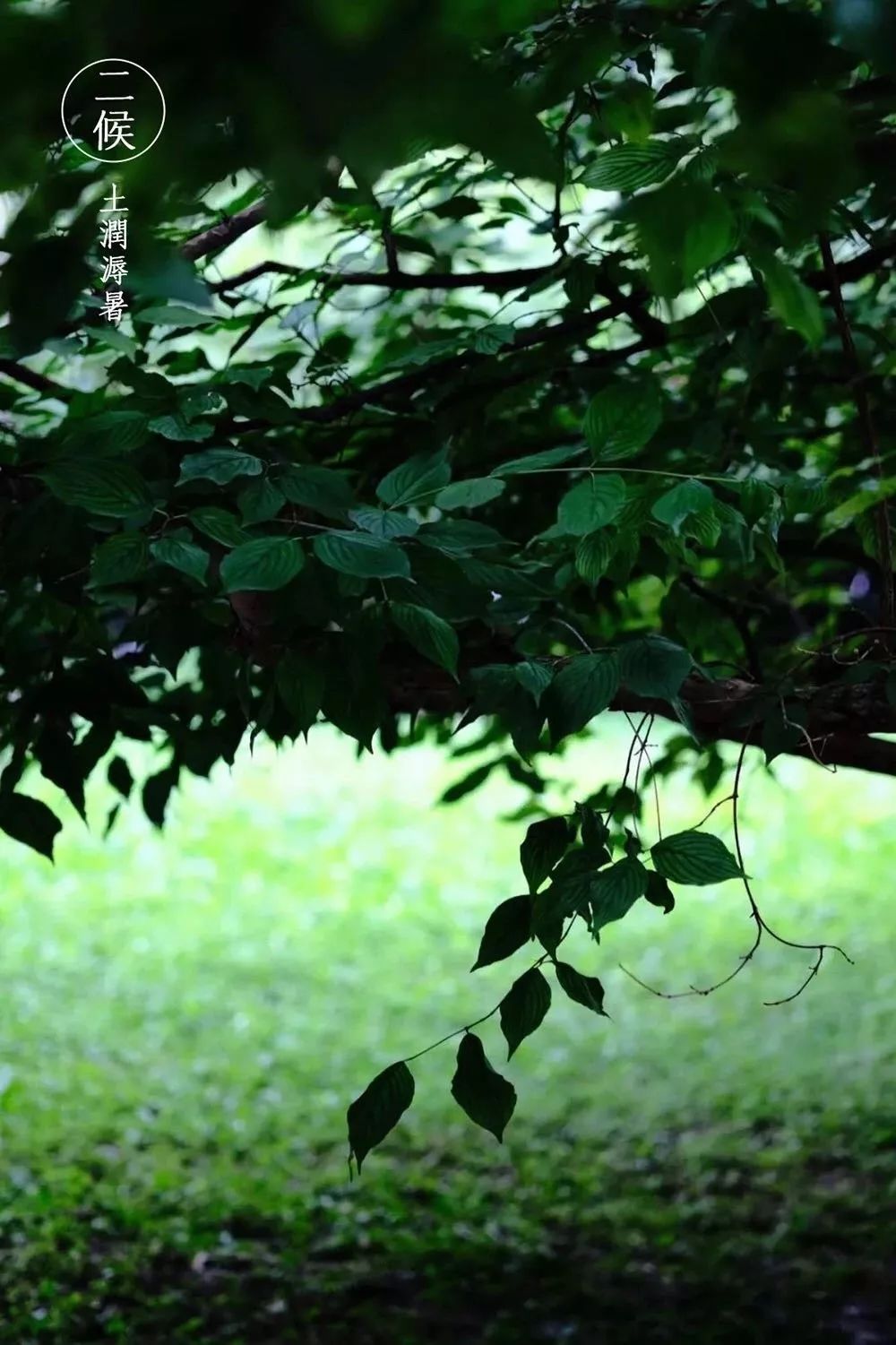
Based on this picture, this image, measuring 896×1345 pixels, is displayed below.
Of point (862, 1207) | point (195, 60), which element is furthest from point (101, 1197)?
point (195, 60)

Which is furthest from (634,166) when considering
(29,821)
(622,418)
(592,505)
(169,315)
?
(29,821)

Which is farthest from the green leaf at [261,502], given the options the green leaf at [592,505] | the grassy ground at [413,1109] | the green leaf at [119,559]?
the grassy ground at [413,1109]

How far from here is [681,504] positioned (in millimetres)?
1320

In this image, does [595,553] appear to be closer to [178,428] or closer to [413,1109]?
[178,428]

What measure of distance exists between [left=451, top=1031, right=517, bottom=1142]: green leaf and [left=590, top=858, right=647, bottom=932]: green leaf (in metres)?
0.18

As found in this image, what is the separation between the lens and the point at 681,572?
6.91ft

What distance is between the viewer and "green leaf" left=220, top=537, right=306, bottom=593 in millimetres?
1190

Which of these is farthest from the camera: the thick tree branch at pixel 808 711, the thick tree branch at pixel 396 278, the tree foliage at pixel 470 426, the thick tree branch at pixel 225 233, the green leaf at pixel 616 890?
the thick tree branch at pixel 396 278

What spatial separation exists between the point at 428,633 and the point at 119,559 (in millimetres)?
320

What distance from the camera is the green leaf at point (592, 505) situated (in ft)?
4.16

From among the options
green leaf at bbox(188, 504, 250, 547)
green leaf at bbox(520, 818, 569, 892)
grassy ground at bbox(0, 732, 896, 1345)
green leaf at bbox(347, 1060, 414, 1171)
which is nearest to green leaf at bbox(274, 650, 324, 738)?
green leaf at bbox(188, 504, 250, 547)

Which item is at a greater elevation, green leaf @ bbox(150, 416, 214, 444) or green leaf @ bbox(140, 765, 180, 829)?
green leaf @ bbox(150, 416, 214, 444)

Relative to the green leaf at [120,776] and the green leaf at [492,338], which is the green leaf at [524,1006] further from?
the green leaf at [120,776]

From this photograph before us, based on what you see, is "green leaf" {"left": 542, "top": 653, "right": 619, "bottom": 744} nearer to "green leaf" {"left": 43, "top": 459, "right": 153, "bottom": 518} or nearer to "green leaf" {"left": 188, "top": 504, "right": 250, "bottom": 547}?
"green leaf" {"left": 188, "top": 504, "right": 250, "bottom": 547}
